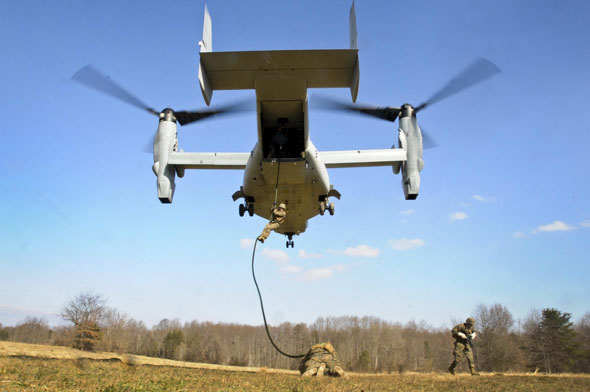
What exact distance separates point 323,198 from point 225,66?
5590 mm

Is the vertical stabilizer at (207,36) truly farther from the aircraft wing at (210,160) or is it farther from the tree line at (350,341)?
the tree line at (350,341)

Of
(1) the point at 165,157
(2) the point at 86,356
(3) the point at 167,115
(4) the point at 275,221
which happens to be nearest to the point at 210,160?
(1) the point at 165,157

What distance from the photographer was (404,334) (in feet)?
217

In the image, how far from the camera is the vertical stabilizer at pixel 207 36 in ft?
27.2

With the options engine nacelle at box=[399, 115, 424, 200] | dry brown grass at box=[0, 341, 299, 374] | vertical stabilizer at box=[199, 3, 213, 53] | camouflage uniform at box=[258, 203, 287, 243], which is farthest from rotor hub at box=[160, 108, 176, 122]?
engine nacelle at box=[399, 115, 424, 200]

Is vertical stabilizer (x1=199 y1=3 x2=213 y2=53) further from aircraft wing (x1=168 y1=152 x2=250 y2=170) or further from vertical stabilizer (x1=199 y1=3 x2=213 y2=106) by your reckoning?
aircraft wing (x1=168 y1=152 x2=250 y2=170)

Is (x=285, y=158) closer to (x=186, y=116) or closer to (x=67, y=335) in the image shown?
(x=186, y=116)

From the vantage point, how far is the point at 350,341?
60.4 m

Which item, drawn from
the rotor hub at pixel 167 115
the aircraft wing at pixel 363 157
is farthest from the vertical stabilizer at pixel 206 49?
the aircraft wing at pixel 363 157

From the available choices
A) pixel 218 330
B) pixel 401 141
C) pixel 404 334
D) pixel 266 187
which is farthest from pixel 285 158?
pixel 218 330

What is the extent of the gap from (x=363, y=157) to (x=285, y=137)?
4220 millimetres

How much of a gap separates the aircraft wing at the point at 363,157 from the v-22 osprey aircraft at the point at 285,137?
34mm

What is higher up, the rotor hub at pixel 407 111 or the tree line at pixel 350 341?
the rotor hub at pixel 407 111

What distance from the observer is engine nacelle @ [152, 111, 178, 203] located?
42.3 ft
